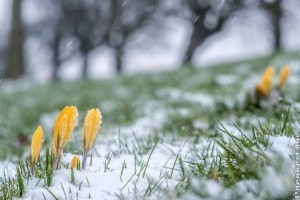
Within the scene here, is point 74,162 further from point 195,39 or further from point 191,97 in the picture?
point 195,39

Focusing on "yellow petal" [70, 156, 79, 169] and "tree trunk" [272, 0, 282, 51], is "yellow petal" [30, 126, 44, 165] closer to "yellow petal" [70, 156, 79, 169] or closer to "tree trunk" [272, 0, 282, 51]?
"yellow petal" [70, 156, 79, 169]

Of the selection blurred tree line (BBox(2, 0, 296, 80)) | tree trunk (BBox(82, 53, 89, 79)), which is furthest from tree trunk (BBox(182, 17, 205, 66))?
tree trunk (BBox(82, 53, 89, 79))

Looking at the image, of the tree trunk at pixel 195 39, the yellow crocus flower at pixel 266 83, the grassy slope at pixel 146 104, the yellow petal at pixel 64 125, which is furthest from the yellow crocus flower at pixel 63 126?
the tree trunk at pixel 195 39

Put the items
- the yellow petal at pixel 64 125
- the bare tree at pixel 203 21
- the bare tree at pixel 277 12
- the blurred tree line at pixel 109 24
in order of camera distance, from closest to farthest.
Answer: the yellow petal at pixel 64 125 → the bare tree at pixel 277 12 → the blurred tree line at pixel 109 24 → the bare tree at pixel 203 21

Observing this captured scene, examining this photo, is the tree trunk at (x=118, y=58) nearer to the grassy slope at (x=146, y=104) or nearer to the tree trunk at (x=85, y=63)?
the tree trunk at (x=85, y=63)

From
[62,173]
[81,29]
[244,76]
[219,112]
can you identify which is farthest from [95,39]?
[62,173]

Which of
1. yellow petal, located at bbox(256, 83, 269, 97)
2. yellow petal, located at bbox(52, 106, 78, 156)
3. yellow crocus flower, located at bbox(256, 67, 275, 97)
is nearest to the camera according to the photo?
yellow petal, located at bbox(52, 106, 78, 156)

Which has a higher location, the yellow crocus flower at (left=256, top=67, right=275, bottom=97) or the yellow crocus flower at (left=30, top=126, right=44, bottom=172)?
the yellow crocus flower at (left=256, top=67, right=275, bottom=97)

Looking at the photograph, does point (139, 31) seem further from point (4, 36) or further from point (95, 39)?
point (4, 36)
